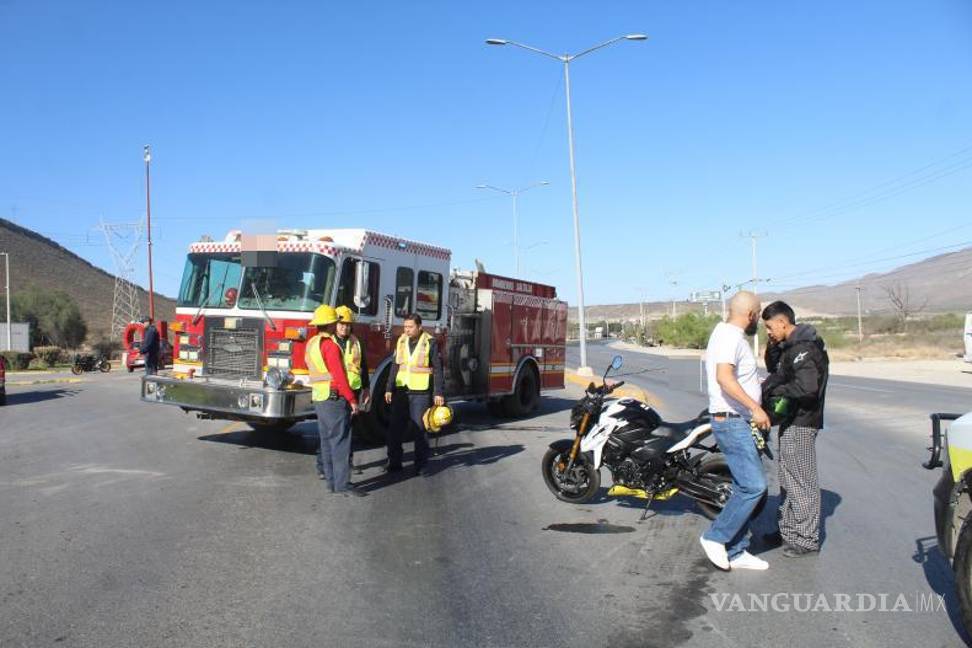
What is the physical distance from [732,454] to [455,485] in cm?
368

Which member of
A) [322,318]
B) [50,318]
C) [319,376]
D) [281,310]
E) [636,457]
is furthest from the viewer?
[50,318]

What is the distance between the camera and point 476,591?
16.7 feet

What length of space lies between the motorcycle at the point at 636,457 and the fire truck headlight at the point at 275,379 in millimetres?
3317

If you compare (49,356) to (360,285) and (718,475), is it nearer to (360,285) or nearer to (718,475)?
(360,285)

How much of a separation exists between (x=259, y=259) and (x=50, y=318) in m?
59.6

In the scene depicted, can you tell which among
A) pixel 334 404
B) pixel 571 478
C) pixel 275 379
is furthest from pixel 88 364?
pixel 571 478

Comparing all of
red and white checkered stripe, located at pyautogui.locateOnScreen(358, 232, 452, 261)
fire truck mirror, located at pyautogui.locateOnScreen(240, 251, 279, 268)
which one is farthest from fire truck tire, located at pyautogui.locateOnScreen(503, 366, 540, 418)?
fire truck mirror, located at pyautogui.locateOnScreen(240, 251, 279, 268)

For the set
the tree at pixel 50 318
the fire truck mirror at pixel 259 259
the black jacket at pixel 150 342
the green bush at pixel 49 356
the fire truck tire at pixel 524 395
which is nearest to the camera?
the fire truck mirror at pixel 259 259

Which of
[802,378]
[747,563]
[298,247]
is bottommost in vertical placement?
[747,563]

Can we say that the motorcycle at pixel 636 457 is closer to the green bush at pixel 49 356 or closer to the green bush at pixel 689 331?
the green bush at pixel 49 356

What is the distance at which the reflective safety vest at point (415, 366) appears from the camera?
907 cm

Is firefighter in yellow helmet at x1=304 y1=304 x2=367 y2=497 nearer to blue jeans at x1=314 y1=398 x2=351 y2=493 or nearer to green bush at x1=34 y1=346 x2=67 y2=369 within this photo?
blue jeans at x1=314 y1=398 x2=351 y2=493

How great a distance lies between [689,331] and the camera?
72125mm

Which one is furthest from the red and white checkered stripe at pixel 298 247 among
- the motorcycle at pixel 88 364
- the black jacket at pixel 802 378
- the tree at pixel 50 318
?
the tree at pixel 50 318
